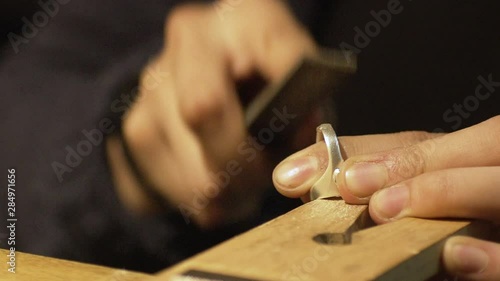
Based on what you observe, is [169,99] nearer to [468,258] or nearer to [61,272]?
[61,272]

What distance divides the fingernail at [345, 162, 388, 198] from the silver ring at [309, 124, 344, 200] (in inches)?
1.2

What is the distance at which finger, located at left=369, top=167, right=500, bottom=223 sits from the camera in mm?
617

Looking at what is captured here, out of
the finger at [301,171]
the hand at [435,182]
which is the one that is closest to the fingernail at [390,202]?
the hand at [435,182]

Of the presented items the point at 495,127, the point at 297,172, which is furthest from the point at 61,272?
the point at 495,127

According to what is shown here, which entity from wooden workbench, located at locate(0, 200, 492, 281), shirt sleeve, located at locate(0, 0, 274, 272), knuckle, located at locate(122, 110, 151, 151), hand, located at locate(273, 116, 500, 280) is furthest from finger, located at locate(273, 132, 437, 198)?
shirt sleeve, located at locate(0, 0, 274, 272)

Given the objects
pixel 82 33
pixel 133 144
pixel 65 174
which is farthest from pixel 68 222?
pixel 82 33

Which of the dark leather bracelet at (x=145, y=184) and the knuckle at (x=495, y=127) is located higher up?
the knuckle at (x=495, y=127)

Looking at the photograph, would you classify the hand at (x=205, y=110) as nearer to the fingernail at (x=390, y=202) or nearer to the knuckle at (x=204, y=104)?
the knuckle at (x=204, y=104)

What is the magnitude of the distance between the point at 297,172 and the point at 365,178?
0.36ft

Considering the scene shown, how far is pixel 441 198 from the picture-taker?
24.2 inches

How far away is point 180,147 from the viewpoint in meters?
0.97

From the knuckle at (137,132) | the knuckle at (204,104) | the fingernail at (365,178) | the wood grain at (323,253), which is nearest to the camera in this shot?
the wood grain at (323,253)

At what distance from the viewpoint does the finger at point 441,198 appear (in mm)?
617

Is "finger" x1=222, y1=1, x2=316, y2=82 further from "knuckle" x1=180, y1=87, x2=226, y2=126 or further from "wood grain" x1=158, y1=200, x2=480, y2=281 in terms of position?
"wood grain" x1=158, y1=200, x2=480, y2=281
